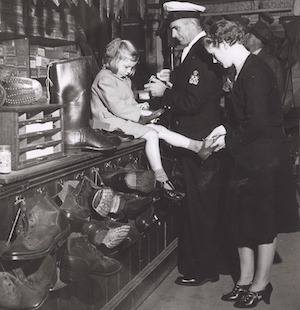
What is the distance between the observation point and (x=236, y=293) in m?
3.08

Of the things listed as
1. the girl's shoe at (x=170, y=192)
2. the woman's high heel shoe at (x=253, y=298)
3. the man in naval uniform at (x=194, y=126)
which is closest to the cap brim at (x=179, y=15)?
the man in naval uniform at (x=194, y=126)

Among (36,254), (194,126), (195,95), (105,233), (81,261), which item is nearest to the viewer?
(36,254)

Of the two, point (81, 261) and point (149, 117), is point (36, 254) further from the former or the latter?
point (149, 117)

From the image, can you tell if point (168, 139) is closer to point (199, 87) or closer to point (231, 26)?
point (199, 87)

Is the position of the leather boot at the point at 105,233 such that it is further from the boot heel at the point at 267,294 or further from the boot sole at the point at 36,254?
the boot heel at the point at 267,294

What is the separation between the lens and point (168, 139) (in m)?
3.13

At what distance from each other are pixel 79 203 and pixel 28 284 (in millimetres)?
413

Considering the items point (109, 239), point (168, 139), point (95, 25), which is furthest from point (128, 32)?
point (109, 239)

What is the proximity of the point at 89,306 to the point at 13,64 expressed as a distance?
5.60ft

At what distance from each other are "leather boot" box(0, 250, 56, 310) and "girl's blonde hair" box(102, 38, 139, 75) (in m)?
1.33

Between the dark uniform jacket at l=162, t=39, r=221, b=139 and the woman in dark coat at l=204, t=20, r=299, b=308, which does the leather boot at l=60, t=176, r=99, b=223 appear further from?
the dark uniform jacket at l=162, t=39, r=221, b=139

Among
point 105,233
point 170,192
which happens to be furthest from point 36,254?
point 170,192

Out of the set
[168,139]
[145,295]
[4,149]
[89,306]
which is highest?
[4,149]

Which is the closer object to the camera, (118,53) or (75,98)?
(75,98)
